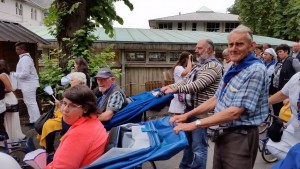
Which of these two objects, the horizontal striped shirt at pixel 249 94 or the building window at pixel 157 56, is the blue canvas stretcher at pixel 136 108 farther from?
the building window at pixel 157 56

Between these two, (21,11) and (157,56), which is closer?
(157,56)

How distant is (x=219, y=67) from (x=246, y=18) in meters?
28.9

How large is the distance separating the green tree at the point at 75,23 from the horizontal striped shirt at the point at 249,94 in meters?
4.92

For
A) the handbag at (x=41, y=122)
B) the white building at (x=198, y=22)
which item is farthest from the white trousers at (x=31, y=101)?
the white building at (x=198, y=22)

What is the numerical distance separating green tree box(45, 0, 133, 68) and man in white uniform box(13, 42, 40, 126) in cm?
72

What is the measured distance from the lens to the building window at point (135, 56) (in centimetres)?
1172

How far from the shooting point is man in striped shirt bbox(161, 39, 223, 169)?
3.61 meters

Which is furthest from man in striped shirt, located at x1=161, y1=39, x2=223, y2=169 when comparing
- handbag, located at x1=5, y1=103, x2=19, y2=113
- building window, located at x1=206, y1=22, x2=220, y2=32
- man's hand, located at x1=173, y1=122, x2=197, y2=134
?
building window, located at x1=206, y1=22, x2=220, y2=32

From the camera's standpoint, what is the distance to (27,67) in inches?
275

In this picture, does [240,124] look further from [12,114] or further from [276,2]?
[276,2]

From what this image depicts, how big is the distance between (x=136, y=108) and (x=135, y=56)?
7.66m

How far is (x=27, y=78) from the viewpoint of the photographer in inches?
281

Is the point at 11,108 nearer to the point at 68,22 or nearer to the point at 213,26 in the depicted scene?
the point at 68,22

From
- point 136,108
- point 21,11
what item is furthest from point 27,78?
→ point 21,11
